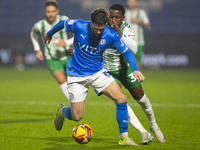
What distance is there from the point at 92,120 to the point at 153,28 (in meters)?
18.8

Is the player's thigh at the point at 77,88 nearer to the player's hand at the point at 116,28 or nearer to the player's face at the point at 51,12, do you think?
the player's hand at the point at 116,28

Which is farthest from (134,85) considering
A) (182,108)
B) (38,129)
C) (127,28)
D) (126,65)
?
(182,108)

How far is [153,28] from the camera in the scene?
85.4 ft

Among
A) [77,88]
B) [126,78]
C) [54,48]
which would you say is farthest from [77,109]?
[54,48]

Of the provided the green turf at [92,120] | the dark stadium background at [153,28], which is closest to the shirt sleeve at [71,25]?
the green turf at [92,120]

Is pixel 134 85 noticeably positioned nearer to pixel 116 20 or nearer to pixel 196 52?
pixel 116 20

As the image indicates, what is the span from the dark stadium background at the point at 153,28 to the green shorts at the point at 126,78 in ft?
56.1

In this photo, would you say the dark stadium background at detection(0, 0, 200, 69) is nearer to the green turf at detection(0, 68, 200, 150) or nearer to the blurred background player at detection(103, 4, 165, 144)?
the green turf at detection(0, 68, 200, 150)

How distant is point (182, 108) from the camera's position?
9.66m

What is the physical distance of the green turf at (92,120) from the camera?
570 centimetres

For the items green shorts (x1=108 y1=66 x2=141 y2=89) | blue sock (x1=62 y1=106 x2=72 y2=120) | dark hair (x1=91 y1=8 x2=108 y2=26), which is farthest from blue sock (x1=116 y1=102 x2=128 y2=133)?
dark hair (x1=91 y1=8 x2=108 y2=26)

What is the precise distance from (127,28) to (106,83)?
0.93m

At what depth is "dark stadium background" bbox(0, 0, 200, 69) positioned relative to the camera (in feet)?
76.1

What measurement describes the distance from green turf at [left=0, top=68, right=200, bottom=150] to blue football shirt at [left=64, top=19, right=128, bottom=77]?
1014mm
